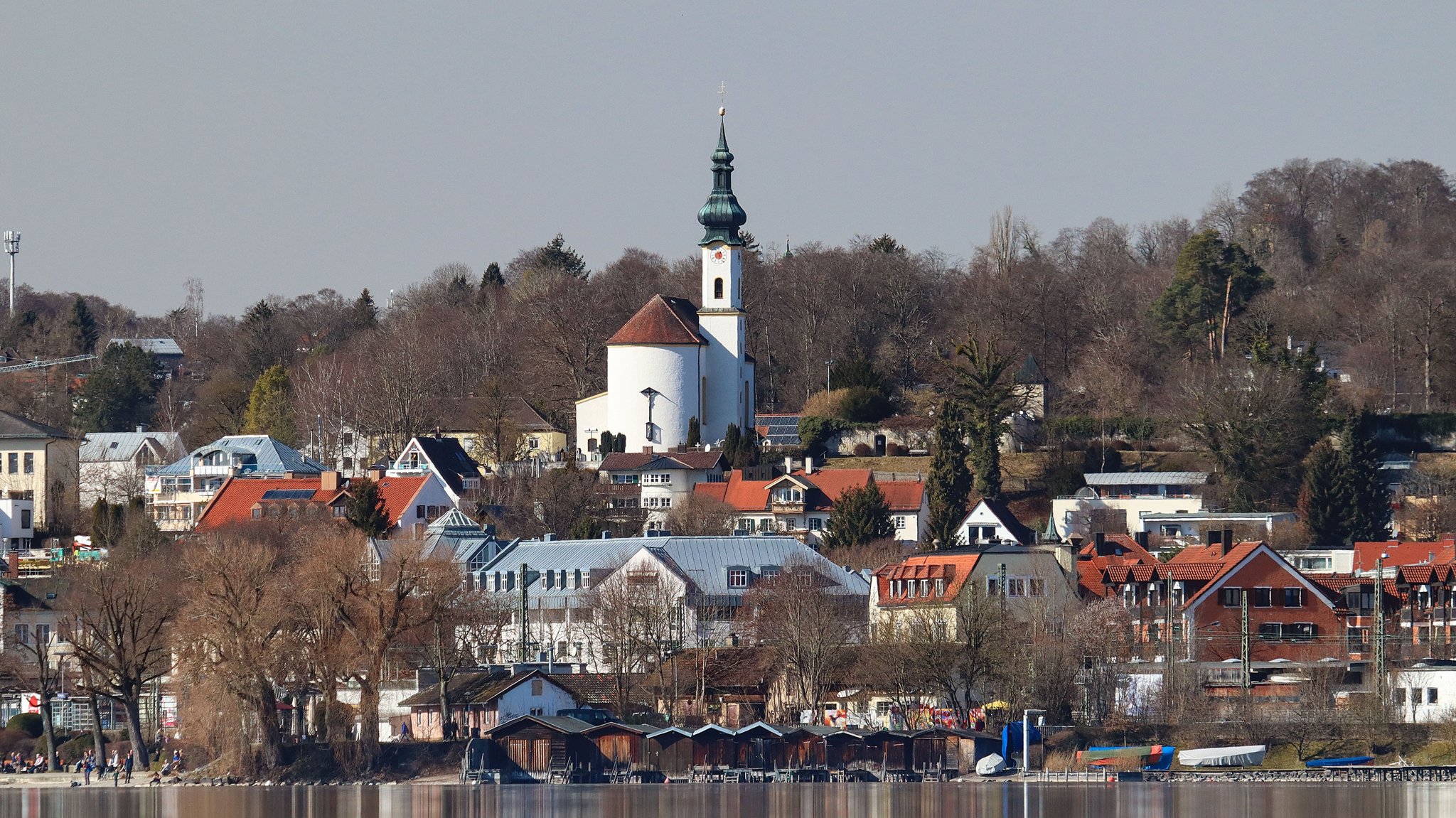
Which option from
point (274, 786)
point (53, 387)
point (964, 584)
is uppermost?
point (53, 387)

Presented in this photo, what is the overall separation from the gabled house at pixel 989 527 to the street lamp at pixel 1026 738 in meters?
23.1

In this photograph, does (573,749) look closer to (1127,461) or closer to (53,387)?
(1127,461)

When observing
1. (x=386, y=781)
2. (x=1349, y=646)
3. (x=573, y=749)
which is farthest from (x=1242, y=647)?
(x=386, y=781)

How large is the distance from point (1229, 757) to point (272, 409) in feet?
210

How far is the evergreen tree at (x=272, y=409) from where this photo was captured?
11575cm

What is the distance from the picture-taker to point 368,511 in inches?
3492

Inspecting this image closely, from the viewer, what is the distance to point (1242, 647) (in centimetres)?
6806

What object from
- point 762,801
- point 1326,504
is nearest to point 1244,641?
point 762,801

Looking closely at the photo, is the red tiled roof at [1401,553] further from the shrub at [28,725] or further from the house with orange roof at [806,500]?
the shrub at [28,725]

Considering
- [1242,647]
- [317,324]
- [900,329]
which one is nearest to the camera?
[1242,647]

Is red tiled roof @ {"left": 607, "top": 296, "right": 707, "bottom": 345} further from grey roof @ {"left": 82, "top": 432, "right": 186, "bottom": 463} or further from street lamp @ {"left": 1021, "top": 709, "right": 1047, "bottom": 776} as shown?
street lamp @ {"left": 1021, "top": 709, "right": 1047, "bottom": 776}

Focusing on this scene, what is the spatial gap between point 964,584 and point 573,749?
13.0 metres

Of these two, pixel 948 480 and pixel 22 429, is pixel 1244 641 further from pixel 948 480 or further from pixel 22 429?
pixel 22 429

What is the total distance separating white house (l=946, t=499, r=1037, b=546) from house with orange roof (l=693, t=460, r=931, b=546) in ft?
8.29
